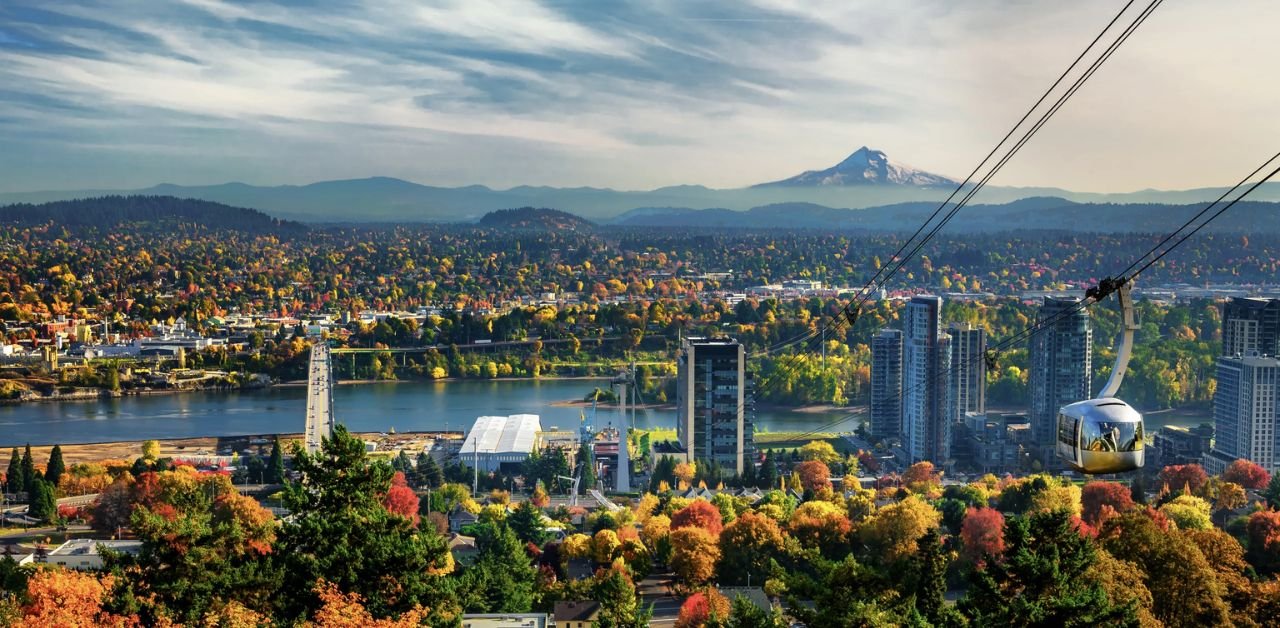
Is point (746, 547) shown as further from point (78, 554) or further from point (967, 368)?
point (967, 368)

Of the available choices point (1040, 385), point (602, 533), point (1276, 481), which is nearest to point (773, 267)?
point (1040, 385)

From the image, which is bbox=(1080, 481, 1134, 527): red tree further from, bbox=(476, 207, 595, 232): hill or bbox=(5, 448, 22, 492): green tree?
bbox=(476, 207, 595, 232): hill

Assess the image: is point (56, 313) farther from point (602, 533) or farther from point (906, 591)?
point (906, 591)

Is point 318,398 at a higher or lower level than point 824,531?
lower

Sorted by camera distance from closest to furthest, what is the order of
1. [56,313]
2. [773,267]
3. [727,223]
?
1. [56,313]
2. [773,267]
3. [727,223]

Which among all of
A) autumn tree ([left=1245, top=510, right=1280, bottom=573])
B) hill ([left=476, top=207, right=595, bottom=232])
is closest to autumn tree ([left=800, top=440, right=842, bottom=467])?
autumn tree ([left=1245, top=510, right=1280, bottom=573])

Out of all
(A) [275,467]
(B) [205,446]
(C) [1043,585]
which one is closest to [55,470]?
(A) [275,467]
